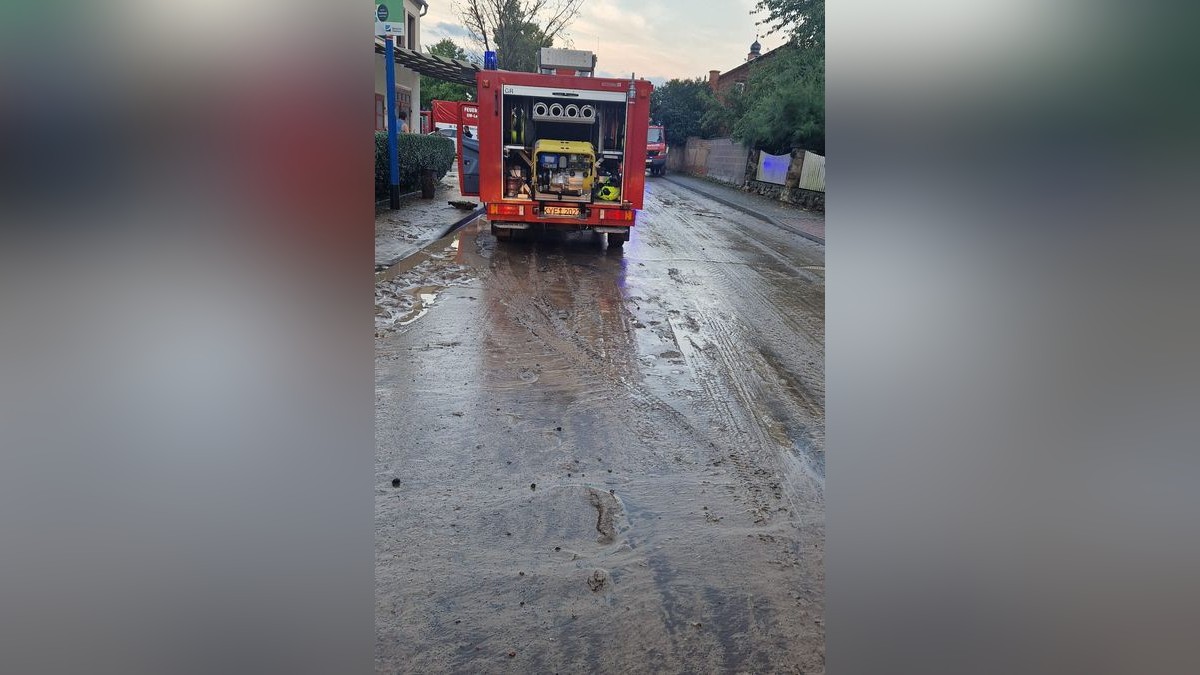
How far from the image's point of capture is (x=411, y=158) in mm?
14445

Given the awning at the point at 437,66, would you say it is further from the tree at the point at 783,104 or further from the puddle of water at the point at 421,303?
the tree at the point at 783,104

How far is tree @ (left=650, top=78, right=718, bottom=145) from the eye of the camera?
1385 inches

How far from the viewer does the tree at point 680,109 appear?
115 feet

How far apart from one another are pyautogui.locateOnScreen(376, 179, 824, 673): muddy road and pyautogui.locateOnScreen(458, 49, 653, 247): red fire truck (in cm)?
342

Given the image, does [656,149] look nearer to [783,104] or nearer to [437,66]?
[783,104]

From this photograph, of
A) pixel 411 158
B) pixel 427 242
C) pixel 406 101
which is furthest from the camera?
pixel 406 101

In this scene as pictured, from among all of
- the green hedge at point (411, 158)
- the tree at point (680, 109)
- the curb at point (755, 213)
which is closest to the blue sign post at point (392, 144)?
the green hedge at point (411, 158)

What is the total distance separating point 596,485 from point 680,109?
3482 cm

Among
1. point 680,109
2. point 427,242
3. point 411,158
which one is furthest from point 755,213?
point 680,109

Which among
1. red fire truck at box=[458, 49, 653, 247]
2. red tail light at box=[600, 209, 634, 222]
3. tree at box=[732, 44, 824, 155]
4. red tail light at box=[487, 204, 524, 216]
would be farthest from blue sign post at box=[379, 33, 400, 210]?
tree at box=[732, 44, 824, 155]
